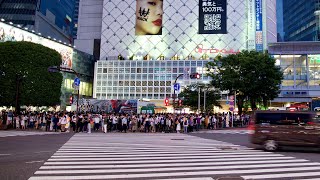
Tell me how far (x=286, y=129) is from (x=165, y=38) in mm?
75385

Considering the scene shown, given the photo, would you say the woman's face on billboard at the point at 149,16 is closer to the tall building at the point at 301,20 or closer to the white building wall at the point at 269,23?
the white building wall at the point at 269,23

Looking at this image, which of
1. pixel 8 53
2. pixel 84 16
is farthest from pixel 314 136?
pixel 84 16

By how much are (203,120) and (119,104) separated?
3505 cm

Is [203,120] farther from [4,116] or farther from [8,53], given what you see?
[8,53]

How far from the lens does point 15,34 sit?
195ft

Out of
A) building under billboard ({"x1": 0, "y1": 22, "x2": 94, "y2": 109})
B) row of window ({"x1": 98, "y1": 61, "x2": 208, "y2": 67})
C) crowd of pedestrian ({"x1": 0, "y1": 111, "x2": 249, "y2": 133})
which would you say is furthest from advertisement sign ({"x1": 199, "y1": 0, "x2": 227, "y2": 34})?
crowd of pedestrian ({"x1": 0, "y1": 111, "x2": 249, "y2": 133})

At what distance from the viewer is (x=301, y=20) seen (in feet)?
404

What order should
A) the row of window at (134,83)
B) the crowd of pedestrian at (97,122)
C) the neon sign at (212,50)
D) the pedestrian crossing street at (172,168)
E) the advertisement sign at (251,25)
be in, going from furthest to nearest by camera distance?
the neon sign at (212,50), the advertisement sign at (251,25), the row of window at (134,83), the crowd of pedestrian at (97,122), the pedestrian crossing street at (172,168)

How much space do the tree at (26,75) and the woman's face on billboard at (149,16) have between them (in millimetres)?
44449

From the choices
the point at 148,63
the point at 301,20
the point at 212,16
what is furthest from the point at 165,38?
the point at 301,20

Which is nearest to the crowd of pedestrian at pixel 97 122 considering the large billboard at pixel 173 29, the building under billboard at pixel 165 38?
the building under billboard at pixel 165 38

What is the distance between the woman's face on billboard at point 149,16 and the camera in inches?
3408

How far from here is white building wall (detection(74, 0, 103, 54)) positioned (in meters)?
93.9

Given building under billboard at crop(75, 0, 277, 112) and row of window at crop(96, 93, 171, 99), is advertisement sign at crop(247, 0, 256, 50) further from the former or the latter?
row of window at crop(96, 93, 171, 99)
